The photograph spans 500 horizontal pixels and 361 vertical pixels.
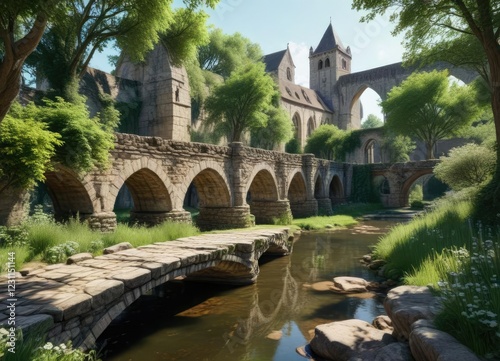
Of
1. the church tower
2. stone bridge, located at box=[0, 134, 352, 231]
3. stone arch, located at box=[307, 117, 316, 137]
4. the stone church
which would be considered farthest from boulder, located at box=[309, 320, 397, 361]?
the church tower

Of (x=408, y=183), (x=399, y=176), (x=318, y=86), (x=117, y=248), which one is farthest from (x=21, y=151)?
(x=318, y=86)

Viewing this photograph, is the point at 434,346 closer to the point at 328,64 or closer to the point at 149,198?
the point at 149,198

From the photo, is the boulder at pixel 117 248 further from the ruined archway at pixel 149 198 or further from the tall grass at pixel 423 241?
the tall grass at pixel 423 241

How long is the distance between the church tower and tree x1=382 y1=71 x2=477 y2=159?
19040mm

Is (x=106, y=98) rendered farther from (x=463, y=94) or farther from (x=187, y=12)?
(x=463, y=94)

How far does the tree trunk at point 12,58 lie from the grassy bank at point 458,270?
255 inches

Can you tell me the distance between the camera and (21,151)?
7.01m

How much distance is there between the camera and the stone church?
141 ft

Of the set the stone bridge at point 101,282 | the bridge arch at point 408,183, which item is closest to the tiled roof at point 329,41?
the bridge arch at point 408,183

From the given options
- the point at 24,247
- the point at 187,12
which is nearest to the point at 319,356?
the point at 24,247

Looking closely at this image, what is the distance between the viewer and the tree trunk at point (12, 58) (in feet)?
16.8

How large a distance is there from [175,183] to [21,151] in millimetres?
5882

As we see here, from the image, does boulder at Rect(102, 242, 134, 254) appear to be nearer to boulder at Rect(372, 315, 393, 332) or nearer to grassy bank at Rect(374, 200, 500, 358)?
boulder at Rect(372, 315, 393, 332)

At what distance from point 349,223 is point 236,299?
16.0m
